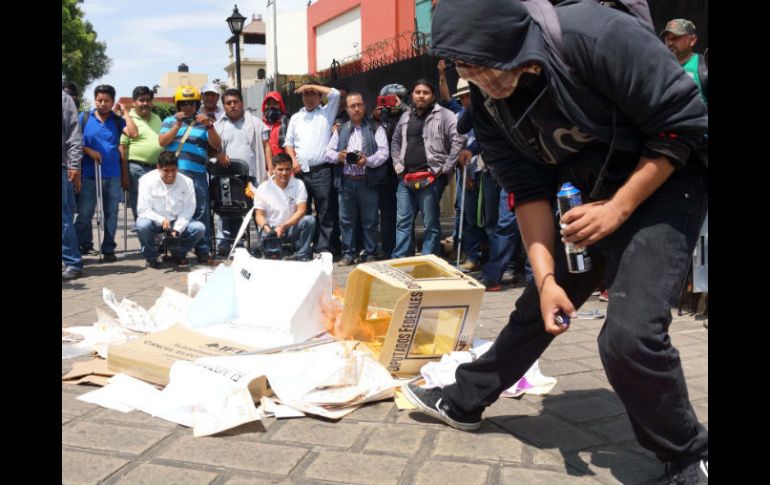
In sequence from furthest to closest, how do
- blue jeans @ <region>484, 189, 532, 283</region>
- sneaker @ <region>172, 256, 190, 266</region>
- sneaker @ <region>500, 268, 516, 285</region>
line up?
sneaker @ <region>172, 256, 190, 266</region>
sneaker @ <region>500, 268, 516, 285</region>
blue jeans @ <region>484, 189, 532, 283</region>

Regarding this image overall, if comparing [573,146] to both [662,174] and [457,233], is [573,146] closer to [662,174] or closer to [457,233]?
[662,174]

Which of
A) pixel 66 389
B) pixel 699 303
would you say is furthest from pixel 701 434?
pixel 699 303

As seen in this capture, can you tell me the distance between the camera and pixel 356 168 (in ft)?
25.1

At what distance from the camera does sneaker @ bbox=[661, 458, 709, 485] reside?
2220 millimetres

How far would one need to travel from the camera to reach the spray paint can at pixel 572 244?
2320 mm

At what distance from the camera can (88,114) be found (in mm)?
8508

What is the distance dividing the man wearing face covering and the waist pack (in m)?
4.49

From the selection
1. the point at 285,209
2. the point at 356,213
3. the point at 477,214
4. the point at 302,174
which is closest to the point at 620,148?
the point at 477,214

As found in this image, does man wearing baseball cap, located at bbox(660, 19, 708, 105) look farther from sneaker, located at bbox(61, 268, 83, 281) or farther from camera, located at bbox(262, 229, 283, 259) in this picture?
sneaker, located at bbox(61, 268, 83, 281)

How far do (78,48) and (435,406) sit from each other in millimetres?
33444

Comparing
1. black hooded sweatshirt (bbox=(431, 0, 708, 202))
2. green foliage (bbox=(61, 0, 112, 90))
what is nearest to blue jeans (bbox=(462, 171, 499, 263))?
black hooded sweatshirt (bbox=(431, 0, 708, 202))

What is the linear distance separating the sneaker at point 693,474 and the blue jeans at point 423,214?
4.81 metres

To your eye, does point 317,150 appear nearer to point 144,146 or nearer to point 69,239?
point 144,146

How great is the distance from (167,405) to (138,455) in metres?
0.41
